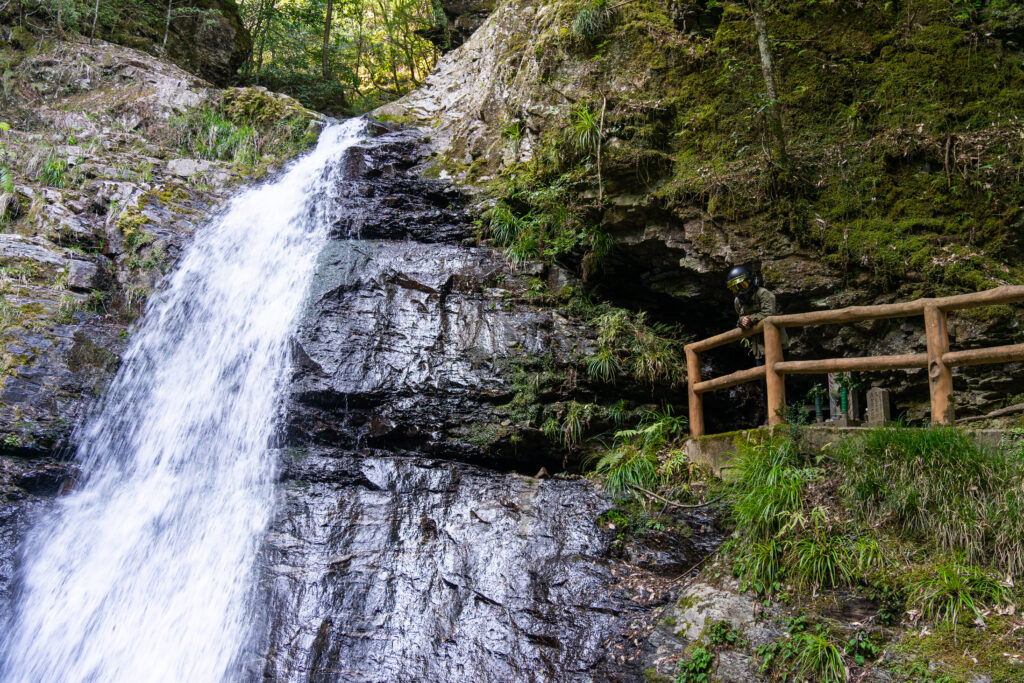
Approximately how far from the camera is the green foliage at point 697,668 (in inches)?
157

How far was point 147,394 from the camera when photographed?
730 centimetres

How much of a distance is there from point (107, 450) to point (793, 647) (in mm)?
7045

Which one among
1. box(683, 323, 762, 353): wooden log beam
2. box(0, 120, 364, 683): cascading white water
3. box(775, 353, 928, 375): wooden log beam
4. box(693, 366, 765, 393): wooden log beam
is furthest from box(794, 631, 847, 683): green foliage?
box(0, 120, 364, 683): cascading white water

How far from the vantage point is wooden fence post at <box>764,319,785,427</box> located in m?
5.22

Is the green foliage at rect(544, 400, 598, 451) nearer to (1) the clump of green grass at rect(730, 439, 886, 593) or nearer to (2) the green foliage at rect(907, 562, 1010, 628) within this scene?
(1) the clump of green grass at rect(730, 439, 886, 593)

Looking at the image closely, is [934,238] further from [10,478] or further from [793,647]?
[10,478]

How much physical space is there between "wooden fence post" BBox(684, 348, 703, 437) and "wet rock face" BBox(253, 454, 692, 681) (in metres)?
1.30

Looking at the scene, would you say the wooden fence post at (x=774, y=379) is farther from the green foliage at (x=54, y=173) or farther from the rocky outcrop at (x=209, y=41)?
the rocky outcrop at (x=209, y=41)

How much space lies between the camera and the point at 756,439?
17.4ft

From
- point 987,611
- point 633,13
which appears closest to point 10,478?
point 987,611

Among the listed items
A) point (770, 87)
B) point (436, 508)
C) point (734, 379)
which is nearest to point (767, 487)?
point (734, 379)

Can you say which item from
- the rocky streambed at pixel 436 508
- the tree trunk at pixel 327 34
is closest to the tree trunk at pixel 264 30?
the tree trunk at pixel 327 34

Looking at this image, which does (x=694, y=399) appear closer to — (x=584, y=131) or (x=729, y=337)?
(x=729, y=337)

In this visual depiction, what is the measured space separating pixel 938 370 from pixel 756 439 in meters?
1.48
